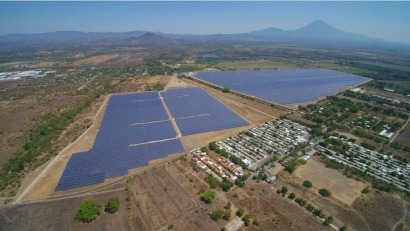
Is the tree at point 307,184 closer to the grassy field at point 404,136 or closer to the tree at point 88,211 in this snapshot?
the tree at point 88,211

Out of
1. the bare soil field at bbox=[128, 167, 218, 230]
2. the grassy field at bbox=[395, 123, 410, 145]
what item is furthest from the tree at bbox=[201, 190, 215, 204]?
the grassy field at bbox=[395, 123, 410, 145]

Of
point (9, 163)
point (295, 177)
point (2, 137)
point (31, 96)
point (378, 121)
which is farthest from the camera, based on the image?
point (31, 96)

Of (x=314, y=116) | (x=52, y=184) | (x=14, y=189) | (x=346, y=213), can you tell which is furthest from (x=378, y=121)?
(x=14, y=189)

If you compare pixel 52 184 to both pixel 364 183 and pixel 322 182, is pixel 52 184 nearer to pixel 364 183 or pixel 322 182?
pixel 322 182

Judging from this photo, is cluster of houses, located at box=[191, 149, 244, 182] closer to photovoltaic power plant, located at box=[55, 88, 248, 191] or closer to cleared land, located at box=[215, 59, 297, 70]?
photovoltaic power plant, located at box=[55, 88, 248, 191]

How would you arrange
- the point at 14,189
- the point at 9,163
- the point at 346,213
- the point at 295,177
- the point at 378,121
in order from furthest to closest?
the point at 378,121, the point at 9,163, the point at 295,177, the point at 14,189, the point at 346,213

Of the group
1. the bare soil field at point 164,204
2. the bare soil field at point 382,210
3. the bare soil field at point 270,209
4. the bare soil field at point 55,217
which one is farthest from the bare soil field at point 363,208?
the bare soil field at point 55,217

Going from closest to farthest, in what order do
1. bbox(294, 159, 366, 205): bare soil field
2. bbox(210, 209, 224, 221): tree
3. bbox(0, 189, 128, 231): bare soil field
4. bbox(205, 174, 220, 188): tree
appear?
bbox(0, 189, 128, 231): bare soil field → bbox(210, 209, 224, 221): tree → bbox(294, 159, 366, 205): bare soil field → bbox(205, 174, 220, 188): tree
